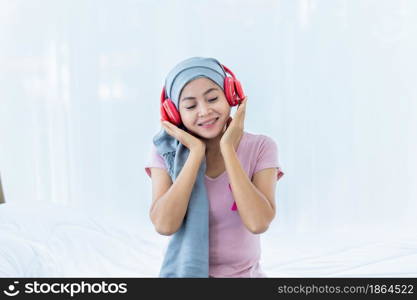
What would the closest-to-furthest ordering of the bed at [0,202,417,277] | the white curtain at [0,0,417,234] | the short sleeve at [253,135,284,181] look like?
1. the short sleeve at [253,135,284,181]
2. the bed at [0,202,417,277]
3. the white curtain at [0,0,417,234]

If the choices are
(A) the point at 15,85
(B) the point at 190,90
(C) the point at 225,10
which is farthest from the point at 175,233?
(A) the point at 15,85

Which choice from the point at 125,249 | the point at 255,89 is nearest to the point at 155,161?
the point at 125,249

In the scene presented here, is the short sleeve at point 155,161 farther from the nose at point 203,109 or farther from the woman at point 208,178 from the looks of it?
the nose at point 203,109

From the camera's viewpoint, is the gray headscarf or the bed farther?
the bed

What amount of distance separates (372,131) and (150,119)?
115 centimetres

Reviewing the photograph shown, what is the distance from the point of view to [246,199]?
1.25 meters

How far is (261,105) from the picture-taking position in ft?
8.46

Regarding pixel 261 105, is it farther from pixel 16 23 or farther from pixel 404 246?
pixel 16 23

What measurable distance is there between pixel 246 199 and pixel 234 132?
183 millimetres

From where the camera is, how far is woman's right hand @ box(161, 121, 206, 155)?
131 cm

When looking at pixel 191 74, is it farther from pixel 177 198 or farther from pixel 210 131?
pixel 177 198

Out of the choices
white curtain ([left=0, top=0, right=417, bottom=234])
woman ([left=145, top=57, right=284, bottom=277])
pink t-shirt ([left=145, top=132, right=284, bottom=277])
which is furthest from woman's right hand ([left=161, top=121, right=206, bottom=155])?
white curtain ([left=0, top=0, right=417, bottom=234])

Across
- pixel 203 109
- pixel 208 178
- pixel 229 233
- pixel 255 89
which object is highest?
pixel 255 89

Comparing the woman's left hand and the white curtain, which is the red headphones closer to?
the woman's left hand
